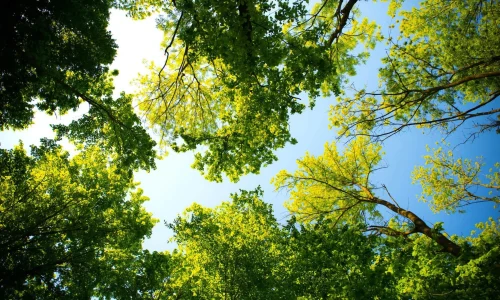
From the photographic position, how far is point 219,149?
961cm

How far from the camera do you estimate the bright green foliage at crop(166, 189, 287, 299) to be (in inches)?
295

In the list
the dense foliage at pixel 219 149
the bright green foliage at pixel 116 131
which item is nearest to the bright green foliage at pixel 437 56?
the dense foliage at pixel 219 149

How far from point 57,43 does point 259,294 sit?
26.9ft

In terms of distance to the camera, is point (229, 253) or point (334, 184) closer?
point (229, 253)

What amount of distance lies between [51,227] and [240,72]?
776cm

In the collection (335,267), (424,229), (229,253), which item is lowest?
(335,267)

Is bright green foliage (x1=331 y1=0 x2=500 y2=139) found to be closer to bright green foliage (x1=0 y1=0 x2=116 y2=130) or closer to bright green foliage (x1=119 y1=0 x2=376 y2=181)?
bright green foliage (x1=119 y1=0 x2=376 y2=181)

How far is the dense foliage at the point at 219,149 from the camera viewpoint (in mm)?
5742

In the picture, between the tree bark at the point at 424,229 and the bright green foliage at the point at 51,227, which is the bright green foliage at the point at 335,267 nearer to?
the tree bark at the point at 424,229

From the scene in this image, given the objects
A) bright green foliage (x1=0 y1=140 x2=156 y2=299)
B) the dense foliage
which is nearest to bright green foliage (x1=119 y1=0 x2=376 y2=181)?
the dense foliage

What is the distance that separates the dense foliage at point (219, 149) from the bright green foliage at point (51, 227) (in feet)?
0.15

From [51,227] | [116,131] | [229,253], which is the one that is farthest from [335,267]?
[51,227]

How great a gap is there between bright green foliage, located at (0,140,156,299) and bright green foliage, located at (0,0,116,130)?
188 cm

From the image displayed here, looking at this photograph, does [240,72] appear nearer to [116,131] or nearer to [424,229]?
[116,131]
